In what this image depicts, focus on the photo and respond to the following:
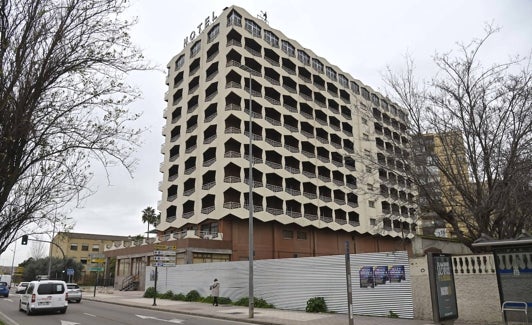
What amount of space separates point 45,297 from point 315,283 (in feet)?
43.8

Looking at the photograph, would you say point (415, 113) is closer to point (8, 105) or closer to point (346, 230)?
point (8, 105)

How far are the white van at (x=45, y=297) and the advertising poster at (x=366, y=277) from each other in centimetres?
1475

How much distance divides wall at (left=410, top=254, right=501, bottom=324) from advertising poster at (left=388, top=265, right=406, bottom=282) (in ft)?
2.97

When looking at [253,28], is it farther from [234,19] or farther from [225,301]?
[225,301]

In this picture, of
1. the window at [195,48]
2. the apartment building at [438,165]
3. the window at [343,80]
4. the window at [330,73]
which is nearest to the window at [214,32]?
the window at [195,48]

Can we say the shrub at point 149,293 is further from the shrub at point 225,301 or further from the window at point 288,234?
the window at point 288,234

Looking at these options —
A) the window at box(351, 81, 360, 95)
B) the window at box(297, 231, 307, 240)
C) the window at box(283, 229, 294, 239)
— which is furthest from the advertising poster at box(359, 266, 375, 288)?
the window at box(351, 81, 360, 95)

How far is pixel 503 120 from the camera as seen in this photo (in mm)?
15789

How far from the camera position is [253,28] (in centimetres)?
4928

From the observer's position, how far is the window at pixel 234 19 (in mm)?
46941

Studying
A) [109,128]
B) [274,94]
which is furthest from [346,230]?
[109,128]

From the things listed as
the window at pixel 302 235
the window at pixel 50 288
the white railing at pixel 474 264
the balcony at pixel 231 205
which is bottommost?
the window at pixel 50 288

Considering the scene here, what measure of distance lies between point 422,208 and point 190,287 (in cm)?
1841

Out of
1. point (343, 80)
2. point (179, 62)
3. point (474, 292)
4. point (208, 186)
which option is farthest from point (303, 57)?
point (474, 292)
